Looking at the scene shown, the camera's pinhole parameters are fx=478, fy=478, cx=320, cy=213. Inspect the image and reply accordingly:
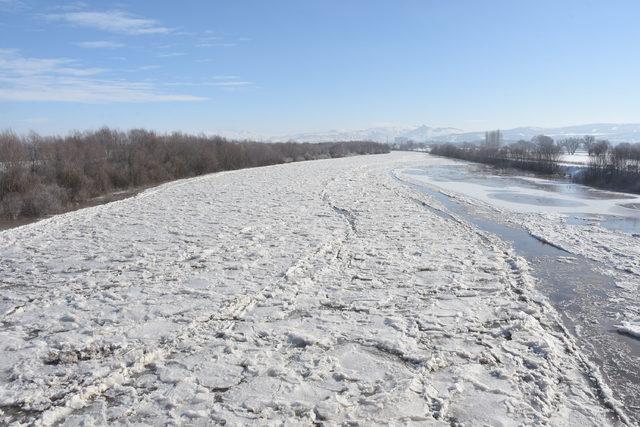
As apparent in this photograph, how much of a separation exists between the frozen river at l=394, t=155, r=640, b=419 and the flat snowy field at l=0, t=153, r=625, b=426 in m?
0.39

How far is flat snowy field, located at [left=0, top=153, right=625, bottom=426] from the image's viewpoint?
15.2ft

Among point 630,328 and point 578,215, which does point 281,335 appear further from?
point 578,215

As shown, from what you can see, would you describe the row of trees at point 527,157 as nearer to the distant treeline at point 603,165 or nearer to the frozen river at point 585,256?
the distant treeline at point 603,165

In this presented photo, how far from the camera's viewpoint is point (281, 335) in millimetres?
6215

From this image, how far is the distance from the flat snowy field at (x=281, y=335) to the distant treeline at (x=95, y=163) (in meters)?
8.05

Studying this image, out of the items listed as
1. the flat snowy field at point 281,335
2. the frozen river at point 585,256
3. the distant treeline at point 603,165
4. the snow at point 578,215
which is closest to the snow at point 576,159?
the distant treeline at point 603,165

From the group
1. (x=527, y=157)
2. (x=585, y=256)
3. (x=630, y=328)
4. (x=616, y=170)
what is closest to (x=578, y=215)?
(x=585, y=256)

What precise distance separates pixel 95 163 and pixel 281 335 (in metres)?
23.8

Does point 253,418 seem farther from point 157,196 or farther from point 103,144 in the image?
point 103,144

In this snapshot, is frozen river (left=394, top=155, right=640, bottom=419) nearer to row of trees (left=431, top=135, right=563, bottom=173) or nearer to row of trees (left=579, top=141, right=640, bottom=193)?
row of trees (left=579, top=141, right=640, bottom=193)

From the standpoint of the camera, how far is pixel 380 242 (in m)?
11.7

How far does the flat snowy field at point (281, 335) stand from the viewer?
4641mm

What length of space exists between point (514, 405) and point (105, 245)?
942cm

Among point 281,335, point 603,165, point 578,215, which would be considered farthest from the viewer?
point 603,165
